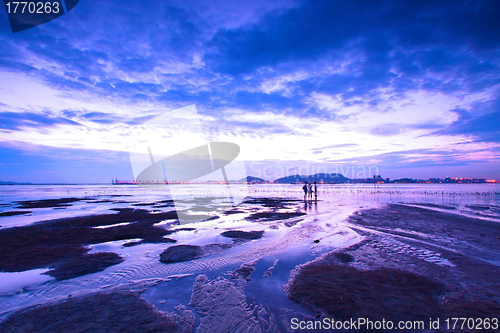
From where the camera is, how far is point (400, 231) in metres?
14.2

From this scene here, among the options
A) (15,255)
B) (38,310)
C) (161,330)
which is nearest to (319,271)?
(161,330)

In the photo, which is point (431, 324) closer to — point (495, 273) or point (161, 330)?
point (495, 273)

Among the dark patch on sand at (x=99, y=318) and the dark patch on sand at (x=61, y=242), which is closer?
the dark patch on sand at (x=99, y=318)

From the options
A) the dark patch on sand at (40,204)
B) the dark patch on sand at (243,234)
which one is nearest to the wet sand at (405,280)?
the dark patch on sand at (243,234)

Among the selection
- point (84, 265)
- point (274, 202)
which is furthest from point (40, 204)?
point (274, 202)

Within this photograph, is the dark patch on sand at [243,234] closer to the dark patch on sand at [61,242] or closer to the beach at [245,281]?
the beach at [245,281]

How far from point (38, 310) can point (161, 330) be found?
141 inches

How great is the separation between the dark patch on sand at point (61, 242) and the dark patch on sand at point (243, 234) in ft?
12.5

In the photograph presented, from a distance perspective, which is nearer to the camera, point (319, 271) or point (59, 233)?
point (319, 271)

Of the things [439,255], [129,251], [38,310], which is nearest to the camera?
[38,310]

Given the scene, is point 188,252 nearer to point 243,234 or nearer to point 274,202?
point 243,234

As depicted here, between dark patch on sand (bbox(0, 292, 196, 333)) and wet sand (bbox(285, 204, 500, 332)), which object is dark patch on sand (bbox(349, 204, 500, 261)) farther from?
→ dark patch on sand (bbox(0, 292, 196, 333))

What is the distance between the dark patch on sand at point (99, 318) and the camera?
16.0 feet

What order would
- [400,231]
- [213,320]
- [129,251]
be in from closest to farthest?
1. [213,320]
2. [129,251]
3. [400,231]
